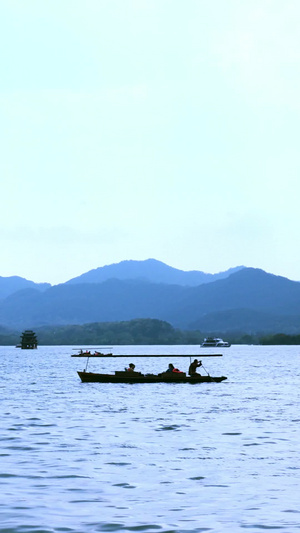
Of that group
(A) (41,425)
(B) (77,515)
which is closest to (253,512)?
(B) (77,515)

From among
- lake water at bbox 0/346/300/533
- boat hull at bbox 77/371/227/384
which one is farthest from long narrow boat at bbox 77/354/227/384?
lake water at bbox 0/346/300/533

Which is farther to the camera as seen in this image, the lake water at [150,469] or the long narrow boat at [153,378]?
the long narrow boat at [153,378]

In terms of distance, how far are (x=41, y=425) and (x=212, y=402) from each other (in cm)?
2297

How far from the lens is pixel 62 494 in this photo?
25.5 meters

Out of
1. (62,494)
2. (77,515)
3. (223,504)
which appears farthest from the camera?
(62,494)

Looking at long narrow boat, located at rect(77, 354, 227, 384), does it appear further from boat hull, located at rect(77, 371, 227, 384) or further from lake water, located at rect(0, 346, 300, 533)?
lake water, located at rect(0, 346, 300, 533)

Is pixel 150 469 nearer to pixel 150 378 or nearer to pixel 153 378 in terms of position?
pixel 153 378

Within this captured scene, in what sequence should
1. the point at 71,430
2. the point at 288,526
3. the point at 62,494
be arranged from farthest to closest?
the point at 71,430, the point at 62,494, the point at 288,526

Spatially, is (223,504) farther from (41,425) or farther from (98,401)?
(98,401)

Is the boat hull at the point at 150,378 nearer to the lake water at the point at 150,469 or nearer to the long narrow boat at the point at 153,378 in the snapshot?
the long narrow boat at the point at 153,378

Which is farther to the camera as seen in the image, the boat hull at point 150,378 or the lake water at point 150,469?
the boat hull at point 150,378

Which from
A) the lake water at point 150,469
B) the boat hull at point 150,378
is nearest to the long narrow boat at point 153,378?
the boat hull at point 150,378

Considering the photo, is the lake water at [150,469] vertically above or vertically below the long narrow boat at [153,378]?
below

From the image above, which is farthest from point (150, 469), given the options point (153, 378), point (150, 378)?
point (150, 378)
